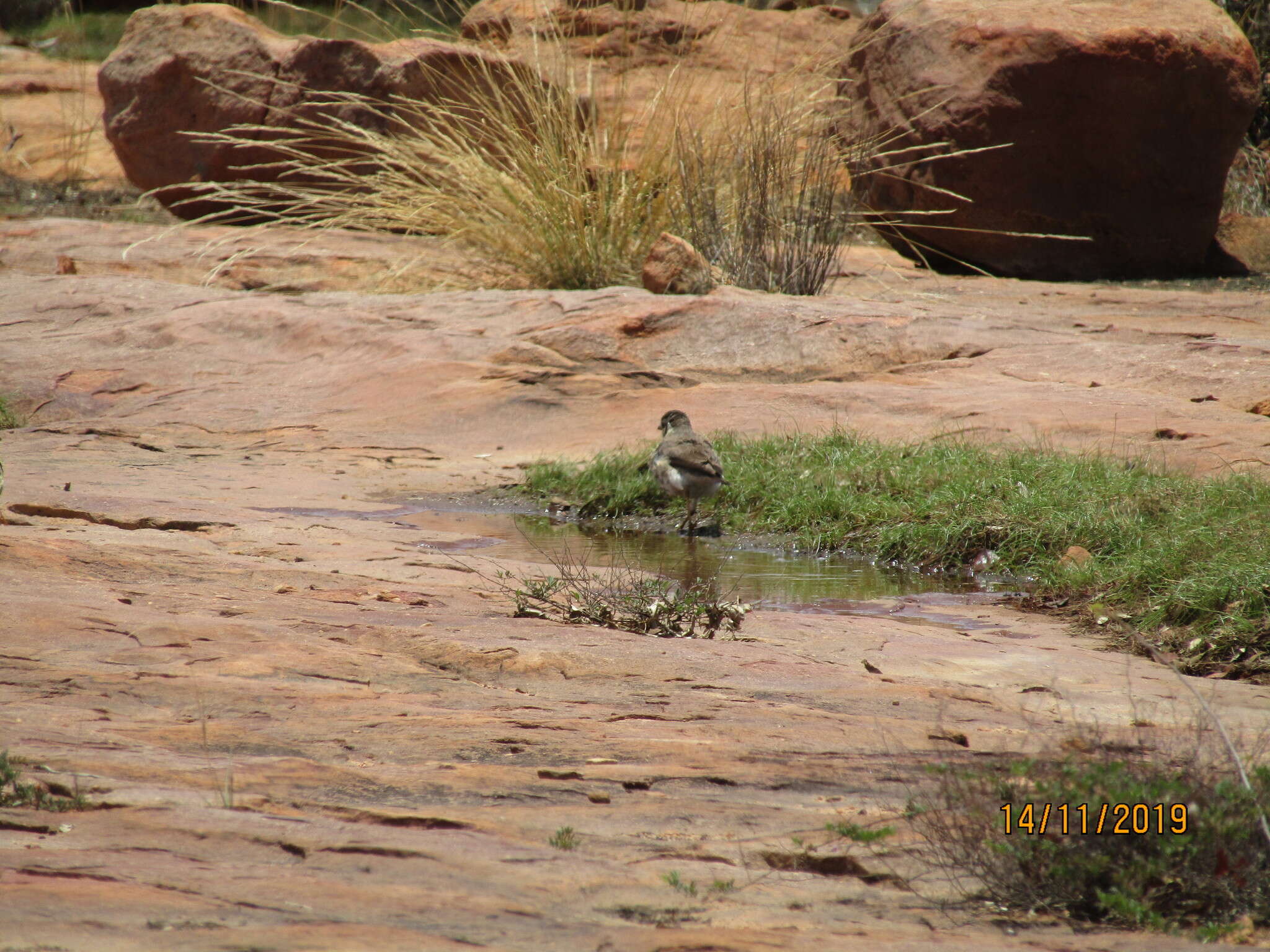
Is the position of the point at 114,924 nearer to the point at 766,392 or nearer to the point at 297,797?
the point at 297,797

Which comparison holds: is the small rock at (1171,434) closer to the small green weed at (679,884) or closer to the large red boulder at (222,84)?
the small green weed at (679,884)

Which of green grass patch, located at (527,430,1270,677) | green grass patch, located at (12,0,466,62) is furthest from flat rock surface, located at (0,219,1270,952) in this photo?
green grass patch, located at (12,0,466,62)

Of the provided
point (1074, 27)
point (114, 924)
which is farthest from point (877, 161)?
point (114, 924)

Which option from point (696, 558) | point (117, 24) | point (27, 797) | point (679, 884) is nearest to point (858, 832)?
point (679, 884)

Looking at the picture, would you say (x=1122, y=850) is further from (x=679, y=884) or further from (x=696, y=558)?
(x=696, y=558)

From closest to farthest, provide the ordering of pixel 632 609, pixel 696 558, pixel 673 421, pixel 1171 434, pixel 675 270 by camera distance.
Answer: pixel 632 609, pixel 696 558, pixel 673 421, pixel 1171 434, pixel 675 270

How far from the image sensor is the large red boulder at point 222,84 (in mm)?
12414

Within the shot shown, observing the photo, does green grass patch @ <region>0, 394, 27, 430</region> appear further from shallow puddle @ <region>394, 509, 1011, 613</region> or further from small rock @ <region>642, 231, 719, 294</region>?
small rock @ <region>642, 231, 719, 294</region>

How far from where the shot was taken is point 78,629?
315cm

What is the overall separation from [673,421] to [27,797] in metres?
4.70

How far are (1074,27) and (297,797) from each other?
11163mm

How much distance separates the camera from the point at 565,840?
204 cm

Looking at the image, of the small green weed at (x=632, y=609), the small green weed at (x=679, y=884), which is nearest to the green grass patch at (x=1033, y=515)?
the small green weed at (x=632, y=609)
